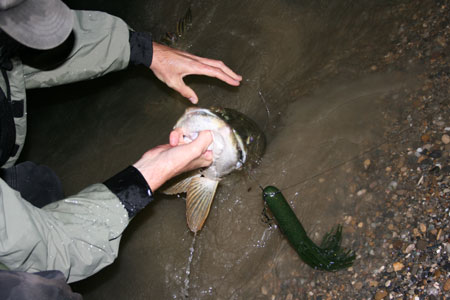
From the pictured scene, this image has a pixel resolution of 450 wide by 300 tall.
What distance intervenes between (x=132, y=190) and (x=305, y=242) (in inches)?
45.8

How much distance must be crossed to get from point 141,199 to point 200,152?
458 mm

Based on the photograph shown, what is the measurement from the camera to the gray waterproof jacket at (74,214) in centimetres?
198

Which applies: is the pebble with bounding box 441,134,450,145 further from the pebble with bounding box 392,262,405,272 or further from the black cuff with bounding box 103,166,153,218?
the black cuff with bounding box 103,166,153,218

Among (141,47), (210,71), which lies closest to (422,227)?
(210,71)

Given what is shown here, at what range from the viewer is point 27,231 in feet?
6.53

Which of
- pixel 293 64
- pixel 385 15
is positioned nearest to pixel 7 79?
pixel 293 64

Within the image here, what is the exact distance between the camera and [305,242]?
2600 millimetres

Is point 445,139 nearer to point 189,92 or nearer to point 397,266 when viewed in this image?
point 397,266

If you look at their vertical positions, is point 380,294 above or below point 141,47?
below

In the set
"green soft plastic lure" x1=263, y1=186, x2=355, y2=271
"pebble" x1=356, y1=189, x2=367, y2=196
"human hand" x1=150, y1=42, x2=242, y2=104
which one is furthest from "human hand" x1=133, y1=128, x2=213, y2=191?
"pebble" x1=356, y1=189, x2=367, y2=196

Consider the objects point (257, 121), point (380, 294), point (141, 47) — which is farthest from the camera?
point (257, 121)

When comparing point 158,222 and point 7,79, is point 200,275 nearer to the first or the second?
point 158,222

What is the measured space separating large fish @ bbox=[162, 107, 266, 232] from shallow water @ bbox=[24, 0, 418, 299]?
47cm

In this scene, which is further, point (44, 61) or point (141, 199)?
point (44, 61)
